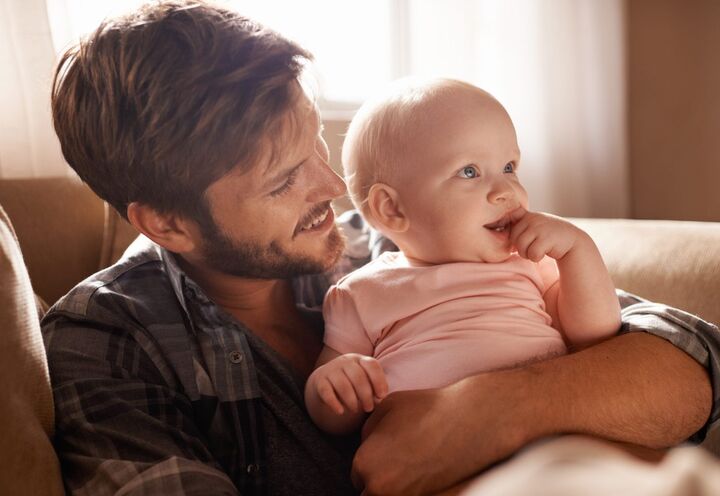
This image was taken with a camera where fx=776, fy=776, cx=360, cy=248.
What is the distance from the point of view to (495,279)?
1133 mm

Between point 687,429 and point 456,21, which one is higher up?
point 456,21

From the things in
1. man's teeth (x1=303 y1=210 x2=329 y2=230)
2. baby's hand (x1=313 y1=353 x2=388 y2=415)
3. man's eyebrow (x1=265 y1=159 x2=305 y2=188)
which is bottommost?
baby's hand (x1=313 y1=353 x2=388 y2=415)

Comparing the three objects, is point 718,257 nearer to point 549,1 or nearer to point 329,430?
point 329,430

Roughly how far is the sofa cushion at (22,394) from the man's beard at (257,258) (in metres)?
0.34

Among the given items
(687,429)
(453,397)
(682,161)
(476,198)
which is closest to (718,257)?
(687,429)

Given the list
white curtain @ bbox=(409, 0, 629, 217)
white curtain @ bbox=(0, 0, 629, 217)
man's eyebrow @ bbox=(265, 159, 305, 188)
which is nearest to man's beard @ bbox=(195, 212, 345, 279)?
man's eyebrow @ bbox=(265, 159, 305, 188)

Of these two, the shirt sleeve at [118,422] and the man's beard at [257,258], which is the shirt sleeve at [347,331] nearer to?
the man's beard at [257,258]

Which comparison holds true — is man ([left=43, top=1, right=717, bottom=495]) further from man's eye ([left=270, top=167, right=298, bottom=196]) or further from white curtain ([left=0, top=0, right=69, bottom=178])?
white curtain ([left=0, top=0, right=69, bottom=178])

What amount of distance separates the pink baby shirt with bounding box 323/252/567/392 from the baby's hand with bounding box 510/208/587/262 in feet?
0.24

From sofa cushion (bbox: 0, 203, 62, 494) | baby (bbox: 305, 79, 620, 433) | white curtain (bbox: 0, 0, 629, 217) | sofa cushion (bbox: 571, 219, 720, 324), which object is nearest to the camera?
sofa cushion (bbox: 0, 203, 62, 494)

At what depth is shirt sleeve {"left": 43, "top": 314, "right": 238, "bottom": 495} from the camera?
95cm

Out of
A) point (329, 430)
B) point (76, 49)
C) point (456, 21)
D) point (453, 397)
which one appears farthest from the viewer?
point (456, 21)

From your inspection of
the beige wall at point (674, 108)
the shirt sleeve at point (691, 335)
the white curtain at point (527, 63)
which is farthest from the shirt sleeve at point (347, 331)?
the beige wall at point (674, 108)

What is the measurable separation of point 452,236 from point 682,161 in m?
1.70
